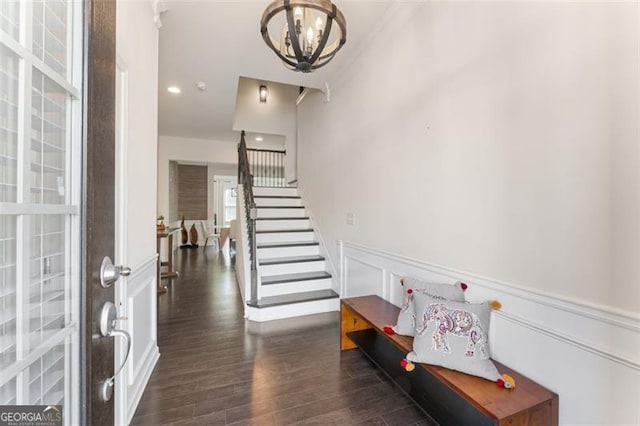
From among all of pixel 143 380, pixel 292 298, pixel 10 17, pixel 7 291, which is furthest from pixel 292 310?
pixel 10 17

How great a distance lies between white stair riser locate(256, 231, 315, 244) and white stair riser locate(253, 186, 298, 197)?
50.4 inches

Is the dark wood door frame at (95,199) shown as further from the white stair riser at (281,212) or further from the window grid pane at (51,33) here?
the white stair riser at (281,212)

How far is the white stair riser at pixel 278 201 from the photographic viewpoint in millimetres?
5051

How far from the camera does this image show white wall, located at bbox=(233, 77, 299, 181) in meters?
5.81

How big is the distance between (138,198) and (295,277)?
227 cm

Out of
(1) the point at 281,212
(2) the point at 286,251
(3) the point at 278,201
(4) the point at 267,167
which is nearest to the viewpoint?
(2) the point at 286,251

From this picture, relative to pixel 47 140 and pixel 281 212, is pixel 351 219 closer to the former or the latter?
pixel 281 212

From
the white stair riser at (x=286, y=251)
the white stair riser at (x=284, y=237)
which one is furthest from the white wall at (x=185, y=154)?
the white stair riser at (x=286, y=251)

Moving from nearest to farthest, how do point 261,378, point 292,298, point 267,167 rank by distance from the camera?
point 261,378
point 292,298
point 267,167

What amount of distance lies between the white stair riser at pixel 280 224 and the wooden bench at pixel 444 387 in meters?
2.30

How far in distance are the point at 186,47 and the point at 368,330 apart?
3395 millimetres

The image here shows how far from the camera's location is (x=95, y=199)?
27.5 inches

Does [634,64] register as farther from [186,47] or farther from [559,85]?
[186,47]

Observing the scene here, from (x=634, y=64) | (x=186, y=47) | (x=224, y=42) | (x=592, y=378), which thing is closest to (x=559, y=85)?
(x=634, y=64)
